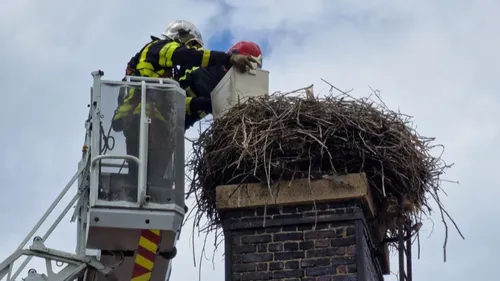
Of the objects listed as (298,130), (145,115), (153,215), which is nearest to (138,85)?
(145,115)

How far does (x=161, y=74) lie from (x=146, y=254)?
2.61 meters

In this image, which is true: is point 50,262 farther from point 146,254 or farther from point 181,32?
point 181,32

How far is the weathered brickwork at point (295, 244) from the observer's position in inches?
331

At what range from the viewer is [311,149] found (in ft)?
29.1

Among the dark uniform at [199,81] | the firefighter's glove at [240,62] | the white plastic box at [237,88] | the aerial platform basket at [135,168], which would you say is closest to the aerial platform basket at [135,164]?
the aerial platform basket at [135,168]

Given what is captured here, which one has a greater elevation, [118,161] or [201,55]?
[201,55]

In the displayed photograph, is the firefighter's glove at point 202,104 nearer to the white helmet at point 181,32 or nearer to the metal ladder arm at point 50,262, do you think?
the white helmet at point 181,32

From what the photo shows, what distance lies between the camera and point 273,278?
844 cm

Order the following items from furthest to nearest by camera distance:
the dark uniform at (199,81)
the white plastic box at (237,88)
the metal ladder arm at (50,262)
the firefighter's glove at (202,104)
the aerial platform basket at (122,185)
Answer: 1. the dark uniform at (199,81)
2. the firefighter's glove at (202,104)
3. the white plastic box at (237,88)
4. the aerial platform basket at (122,185)
5. the metal ladder arm at (50,262)

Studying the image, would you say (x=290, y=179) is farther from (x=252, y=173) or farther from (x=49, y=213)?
(x=49, y=213)

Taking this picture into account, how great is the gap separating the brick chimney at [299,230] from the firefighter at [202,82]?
5.02ft

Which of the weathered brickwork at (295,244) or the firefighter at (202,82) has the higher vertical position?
the firefighter at (202,82)

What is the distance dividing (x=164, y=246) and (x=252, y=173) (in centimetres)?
124

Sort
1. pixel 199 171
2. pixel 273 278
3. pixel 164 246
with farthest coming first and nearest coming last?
pixel 199 171, pixel 273 278, pixel 164 246
